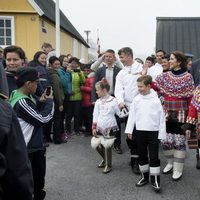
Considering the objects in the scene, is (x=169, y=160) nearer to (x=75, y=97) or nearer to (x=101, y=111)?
(x=101, y=111)

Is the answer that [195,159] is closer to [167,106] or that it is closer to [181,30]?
→ [167,106]

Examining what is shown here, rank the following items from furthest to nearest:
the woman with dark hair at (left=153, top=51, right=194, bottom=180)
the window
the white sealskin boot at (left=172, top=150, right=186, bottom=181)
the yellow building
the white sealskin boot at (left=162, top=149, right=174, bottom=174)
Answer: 1. the window
2. the yellow building
3. the white sealskin boot at (left=162, top=149, right=174, bottom=174)
4. the white sealskin boot at (left=172, top=150, right=186, bottom=181)
5. the woman with dark hair at (left=153, top=51, right=194, bottom=180)

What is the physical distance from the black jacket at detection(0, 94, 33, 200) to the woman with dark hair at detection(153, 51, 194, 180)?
3.70m

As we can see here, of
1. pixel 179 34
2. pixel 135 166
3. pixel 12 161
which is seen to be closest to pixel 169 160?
pixel 135 166

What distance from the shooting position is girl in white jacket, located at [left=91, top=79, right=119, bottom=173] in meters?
5.62

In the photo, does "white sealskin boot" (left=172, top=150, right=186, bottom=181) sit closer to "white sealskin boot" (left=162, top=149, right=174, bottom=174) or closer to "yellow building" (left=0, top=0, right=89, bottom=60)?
"white sealskin boot" (left=162, top=149, right=174, bottom=174)

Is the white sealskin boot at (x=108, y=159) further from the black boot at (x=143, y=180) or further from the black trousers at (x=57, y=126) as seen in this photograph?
the black trousers at (x=57, y=126)

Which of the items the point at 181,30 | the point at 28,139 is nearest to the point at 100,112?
the point at 28,139

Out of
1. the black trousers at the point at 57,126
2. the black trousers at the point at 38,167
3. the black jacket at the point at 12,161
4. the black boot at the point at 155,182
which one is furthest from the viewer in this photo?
the black trousers at the point at 57,126

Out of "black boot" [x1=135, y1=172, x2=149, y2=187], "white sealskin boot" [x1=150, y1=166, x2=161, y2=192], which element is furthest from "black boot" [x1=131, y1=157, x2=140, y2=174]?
"white sealskin boot" [x1=150, y1=166, x2=161, y2=192]

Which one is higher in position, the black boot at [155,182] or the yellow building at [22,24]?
the yellow building at [22,24]

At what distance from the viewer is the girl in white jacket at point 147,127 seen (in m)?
4.86

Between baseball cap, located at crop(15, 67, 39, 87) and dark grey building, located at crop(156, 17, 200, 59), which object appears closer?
baseball cap, located at crop(15, 67, 39, 87)

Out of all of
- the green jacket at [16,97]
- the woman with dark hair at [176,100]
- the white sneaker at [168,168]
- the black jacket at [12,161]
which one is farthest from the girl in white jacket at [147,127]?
the black jacket at [12,161]
